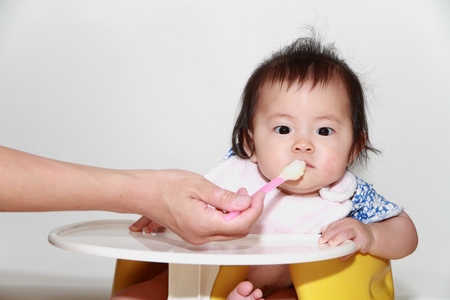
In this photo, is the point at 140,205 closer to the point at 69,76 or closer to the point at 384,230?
the point at 384,230

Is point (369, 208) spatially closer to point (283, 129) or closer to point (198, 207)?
point (283, 129)

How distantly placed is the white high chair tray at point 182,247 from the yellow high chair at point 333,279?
0.05m

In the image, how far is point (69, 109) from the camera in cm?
205

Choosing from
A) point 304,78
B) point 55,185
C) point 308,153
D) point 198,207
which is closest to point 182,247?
point 198,207

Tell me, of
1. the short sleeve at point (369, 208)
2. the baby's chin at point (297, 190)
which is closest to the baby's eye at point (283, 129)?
the baby's chin at point (297, 190)

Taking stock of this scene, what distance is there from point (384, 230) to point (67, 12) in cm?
Result: 138

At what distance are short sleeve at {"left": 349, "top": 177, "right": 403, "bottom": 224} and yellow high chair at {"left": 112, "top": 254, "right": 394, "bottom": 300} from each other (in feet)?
0.35

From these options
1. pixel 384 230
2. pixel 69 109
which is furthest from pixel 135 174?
pixel 69 109

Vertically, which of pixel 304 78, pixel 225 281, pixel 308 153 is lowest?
pixel 225 281

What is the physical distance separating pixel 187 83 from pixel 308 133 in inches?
34.9

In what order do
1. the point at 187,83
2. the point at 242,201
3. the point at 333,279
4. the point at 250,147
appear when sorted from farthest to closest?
the point at 187,83 → the point at 250,147 → the point at 333,279 → the point at 242,201

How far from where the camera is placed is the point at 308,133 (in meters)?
1.23

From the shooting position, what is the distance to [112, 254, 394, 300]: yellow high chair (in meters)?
1.11

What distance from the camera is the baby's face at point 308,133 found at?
1218mm
